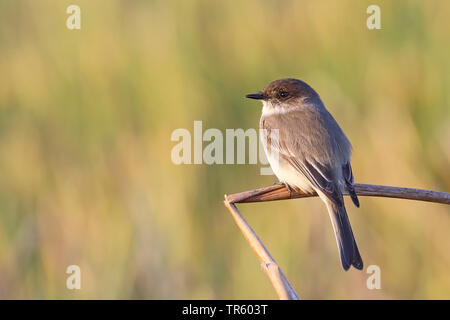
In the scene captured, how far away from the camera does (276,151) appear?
392 cm

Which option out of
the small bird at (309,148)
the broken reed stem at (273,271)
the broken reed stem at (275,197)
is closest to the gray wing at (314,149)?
the small bird at (309,148)

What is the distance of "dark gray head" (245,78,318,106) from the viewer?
421 cm

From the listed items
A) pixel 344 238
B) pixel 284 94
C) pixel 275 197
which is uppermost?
pixel 284 94

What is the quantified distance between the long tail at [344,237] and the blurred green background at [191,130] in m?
0.50

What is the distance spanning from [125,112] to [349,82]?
4.92 ft

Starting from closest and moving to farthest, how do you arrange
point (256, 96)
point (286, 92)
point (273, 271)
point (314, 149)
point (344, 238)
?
point (273, 271) < point (344, 238) < point (314, 149) < point (256, 96) < point (286, 92)

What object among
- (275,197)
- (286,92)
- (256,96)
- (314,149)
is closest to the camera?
(275,197)

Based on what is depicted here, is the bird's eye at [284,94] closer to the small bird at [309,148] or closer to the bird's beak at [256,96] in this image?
the small bird at [309,148]

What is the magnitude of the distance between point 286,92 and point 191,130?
0.69m

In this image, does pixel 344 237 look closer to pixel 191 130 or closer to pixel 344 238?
pixel 344 238

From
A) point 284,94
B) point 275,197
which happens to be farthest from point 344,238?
point 284,94

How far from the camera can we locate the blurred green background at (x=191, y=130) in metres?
3.98

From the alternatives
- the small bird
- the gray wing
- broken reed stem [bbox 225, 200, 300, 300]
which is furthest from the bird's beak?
broken reed stem [bbox 225, 200, 300, 300]

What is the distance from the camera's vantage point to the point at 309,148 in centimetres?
377
